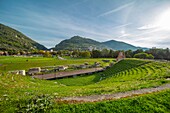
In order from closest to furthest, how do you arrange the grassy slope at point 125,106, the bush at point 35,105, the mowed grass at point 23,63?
the bush at point 35,105
the grassy slope at point 125,106
the mowed grass at point 23,63

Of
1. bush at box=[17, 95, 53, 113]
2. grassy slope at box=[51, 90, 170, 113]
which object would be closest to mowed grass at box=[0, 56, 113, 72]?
bush at box=[17, 95, 53, 113]

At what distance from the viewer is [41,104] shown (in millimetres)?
12766

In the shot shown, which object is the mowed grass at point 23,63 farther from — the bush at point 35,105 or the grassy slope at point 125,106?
the grassy slope at point 125,106

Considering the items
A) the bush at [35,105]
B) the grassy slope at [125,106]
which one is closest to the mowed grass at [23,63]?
the bush at [35,105]

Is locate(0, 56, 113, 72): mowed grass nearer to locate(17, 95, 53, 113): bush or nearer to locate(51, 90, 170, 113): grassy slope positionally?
locate(17, 95, 53, 113): bush

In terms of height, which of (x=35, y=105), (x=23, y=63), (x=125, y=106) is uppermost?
(x=35, y=105)

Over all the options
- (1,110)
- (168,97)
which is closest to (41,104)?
(1,110)

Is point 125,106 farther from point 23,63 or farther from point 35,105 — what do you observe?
point 23,63

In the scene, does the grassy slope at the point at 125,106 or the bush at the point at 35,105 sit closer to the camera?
the bush at the point at 35,105

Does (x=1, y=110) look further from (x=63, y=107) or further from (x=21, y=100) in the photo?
Result: (x=63, y=107)

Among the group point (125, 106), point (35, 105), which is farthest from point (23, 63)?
point (125, 106)

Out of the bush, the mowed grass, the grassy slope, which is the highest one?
the bush

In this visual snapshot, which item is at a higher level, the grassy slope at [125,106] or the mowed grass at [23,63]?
the grassy slope at [125,106]

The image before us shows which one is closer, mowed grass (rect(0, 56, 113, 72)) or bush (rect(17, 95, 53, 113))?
bush (rect(17, 95, 53, 113))
